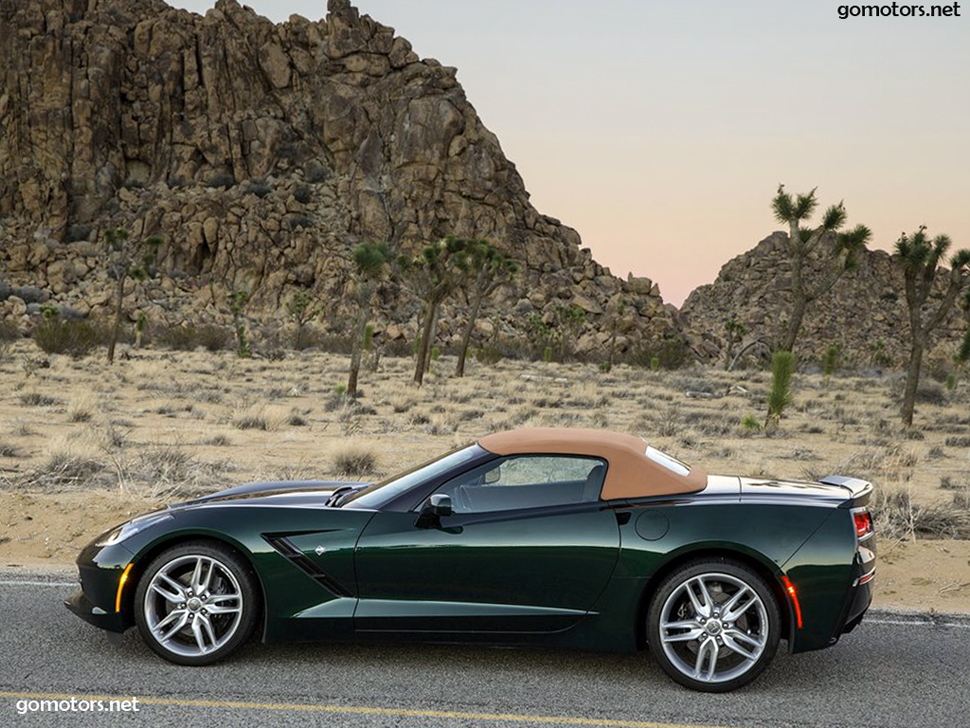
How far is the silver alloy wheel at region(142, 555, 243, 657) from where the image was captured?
5363mm

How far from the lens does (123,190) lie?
338 feet

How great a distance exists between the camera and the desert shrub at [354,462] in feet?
45.8

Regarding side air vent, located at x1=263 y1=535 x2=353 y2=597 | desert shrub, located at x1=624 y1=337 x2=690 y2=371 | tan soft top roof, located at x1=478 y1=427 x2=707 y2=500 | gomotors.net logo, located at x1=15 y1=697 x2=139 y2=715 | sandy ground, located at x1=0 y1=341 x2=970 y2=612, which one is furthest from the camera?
desert shrub, located at x1=624 y1=337 x2=690 y2=371

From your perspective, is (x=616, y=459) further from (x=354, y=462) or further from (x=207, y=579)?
(x=354, y=462)

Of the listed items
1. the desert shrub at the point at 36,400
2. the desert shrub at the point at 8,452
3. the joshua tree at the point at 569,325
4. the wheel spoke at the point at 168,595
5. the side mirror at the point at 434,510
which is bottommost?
the desert shrub at the point at 36,400

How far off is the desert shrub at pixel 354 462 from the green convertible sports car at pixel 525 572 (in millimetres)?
8351

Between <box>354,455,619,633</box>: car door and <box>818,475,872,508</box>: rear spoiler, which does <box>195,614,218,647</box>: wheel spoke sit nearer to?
<box>354,455,619,633</box>: car door

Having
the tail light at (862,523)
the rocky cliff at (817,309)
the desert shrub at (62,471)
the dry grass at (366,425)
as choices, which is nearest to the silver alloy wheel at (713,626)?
the tail light at (862,523)

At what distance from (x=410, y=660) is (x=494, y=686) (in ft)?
2.07

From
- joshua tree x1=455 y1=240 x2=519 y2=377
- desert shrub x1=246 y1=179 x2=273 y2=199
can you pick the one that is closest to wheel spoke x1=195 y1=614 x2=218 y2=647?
joshua tree x1=455 y1=240 x2=519 y2=377

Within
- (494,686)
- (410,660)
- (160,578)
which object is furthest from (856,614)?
(160,578)

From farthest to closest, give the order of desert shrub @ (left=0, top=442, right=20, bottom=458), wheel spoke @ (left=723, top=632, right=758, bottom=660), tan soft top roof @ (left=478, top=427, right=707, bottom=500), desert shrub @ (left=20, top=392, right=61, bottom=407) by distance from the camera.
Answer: desert shrub @ (left=20, top=392, right=61, bottom=407) → desert shrub @ (left=0, top=442, right=20, bottom=458) → tan soft top roof @ (left=478, top=427, right=707, bottom=500) → wheel spoke @ (left=723, top=632, right=758, bottom=660)

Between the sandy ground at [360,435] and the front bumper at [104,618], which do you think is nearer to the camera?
the front bumper at [104,618]

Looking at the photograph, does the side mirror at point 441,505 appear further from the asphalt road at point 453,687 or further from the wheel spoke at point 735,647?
the wheel spoke at point 735,647
